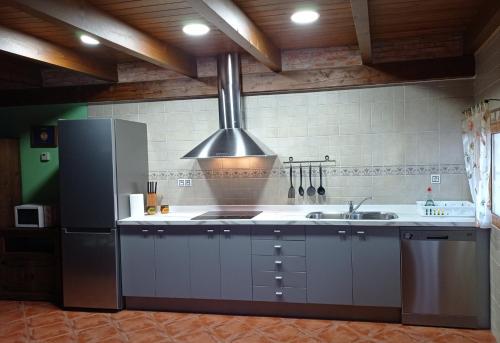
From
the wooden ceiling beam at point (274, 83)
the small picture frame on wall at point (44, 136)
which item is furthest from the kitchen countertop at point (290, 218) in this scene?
the small picture frame on wall at point (44, 136)

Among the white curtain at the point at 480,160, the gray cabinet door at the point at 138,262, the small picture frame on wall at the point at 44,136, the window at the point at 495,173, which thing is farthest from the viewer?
the small picture frame on wall at the point at 44,136

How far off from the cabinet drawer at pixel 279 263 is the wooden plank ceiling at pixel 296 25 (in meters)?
1.72

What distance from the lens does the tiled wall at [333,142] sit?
418 centimetres

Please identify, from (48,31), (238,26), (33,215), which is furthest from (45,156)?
(238,26)

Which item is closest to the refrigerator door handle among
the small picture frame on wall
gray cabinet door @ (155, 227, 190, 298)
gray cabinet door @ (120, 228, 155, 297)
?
gray cabinet door @ (120, 228, 155, 297)

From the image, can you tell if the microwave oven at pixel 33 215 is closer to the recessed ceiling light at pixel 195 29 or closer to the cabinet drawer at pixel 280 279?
the cabinet drawer at pixel 280 279

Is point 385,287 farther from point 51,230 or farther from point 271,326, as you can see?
point 51,230

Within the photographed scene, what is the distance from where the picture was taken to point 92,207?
13.9 feet

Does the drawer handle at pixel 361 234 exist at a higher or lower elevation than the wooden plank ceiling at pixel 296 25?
lower

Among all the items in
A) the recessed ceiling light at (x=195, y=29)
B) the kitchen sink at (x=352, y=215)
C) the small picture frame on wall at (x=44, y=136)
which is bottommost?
the kitchen sink at (x=352, y=215)

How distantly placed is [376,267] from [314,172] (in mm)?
1134

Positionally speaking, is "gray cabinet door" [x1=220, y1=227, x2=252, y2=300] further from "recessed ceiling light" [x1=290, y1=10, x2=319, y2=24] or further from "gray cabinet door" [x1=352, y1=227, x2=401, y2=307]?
"recessed ceiling light" [x1=290, y1=10, x2=319, y2=24]

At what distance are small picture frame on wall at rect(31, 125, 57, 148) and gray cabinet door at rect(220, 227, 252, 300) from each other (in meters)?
2.29

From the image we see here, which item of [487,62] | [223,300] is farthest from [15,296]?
[487,62]
